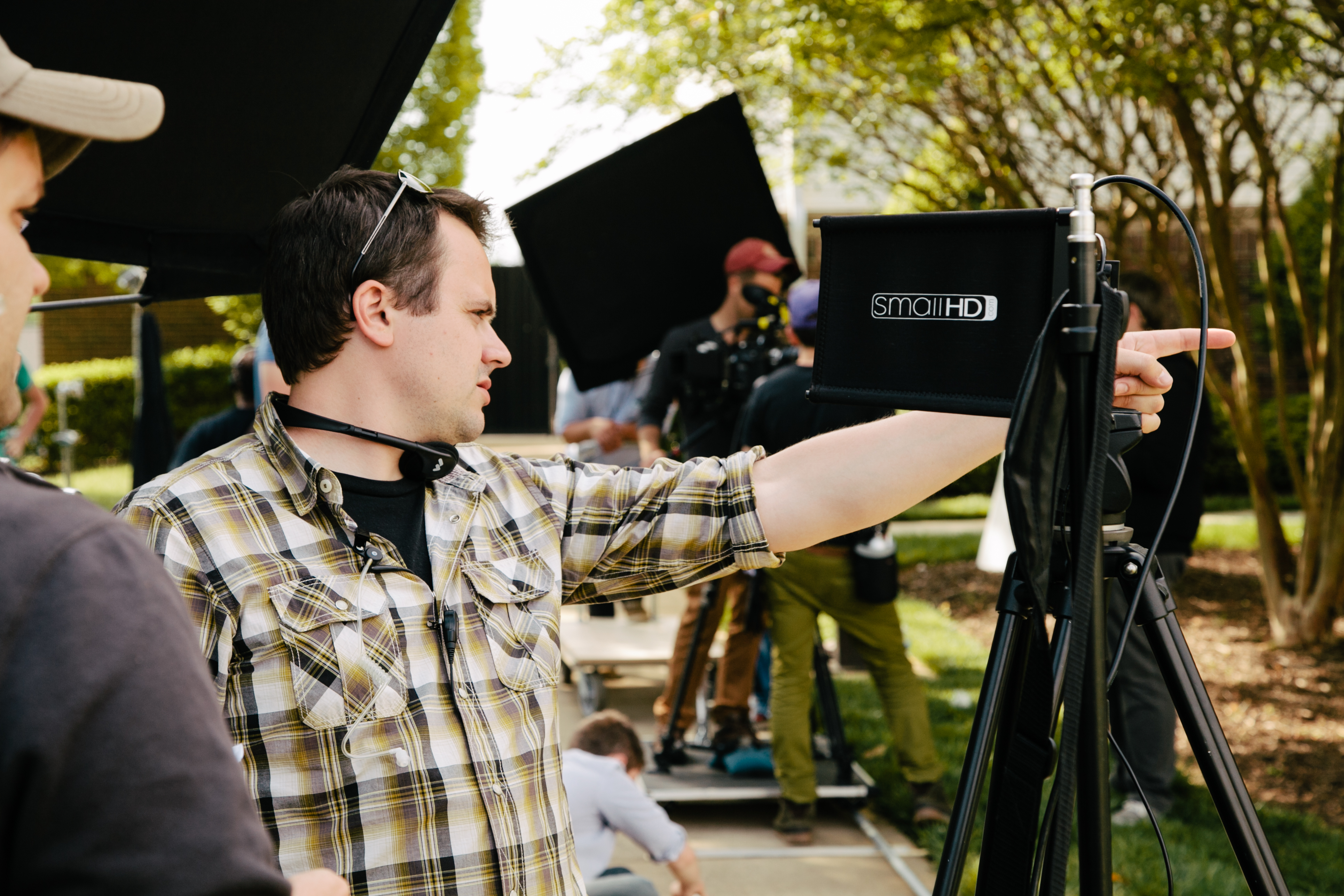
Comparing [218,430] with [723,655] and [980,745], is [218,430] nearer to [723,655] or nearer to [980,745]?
[723,655]

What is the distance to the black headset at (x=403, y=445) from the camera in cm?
158

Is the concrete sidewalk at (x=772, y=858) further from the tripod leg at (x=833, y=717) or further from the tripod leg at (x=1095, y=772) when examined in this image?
the tripod leg at (x=1095, y=772)

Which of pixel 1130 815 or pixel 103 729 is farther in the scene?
pixel 1130 815

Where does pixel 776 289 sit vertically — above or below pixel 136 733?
above

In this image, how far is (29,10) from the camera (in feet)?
5.42

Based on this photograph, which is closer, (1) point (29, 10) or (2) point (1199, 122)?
(1) point (29, 10)

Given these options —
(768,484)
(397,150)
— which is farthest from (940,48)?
(397,150)

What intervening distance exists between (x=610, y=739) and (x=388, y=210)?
227 cm

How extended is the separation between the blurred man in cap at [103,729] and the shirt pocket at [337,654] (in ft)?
2.00

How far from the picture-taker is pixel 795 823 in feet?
14.0

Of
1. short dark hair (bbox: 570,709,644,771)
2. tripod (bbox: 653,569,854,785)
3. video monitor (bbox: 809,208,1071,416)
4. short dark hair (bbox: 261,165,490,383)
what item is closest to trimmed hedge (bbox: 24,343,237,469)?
tripod (bbox: 653,569,854,785)

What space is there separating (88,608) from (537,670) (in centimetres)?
87

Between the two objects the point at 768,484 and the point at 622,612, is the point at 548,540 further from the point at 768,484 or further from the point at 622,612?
the point at 622,612

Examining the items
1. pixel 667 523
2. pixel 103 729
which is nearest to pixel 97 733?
pixel 103 729
